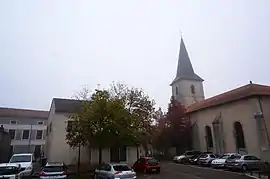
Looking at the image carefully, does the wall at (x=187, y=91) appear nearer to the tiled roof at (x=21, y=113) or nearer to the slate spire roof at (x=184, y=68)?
the slate spire roof at (x=184, y=68)

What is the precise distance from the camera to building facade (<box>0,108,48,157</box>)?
164 ft

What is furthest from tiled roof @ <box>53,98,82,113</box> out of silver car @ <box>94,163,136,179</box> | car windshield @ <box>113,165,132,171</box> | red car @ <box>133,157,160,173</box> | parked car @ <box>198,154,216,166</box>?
parked car @ <box>198,154,216,166</box>

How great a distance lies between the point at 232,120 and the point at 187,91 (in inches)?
825

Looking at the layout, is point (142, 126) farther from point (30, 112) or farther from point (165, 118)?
point (30, 112)

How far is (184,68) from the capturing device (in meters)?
57.2

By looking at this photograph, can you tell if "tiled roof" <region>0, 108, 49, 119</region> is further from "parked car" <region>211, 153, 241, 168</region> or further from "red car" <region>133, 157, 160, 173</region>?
"parked car" <region>211, 153, 241, 168</region>

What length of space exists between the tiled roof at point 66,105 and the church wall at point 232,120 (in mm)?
21670

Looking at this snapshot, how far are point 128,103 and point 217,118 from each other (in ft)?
52.3

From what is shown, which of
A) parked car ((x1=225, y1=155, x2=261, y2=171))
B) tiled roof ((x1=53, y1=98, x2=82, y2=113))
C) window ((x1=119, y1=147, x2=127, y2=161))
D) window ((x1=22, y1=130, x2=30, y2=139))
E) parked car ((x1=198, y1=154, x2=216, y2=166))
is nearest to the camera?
parked car ((x1=225, y1=155, x2=261, y2=171))

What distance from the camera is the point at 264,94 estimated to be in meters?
31.2

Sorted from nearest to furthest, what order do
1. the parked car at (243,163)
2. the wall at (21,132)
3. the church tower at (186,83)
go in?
1. the parked car at (243,163)
2. the wall at (21,132)
3. the church tower at (186,83)

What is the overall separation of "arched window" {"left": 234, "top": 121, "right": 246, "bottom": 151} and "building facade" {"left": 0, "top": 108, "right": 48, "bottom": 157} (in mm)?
37554

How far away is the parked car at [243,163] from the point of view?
75.3ft

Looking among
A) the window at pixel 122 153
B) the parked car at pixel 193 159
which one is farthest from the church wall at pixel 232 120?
the window at pixel 122 153
